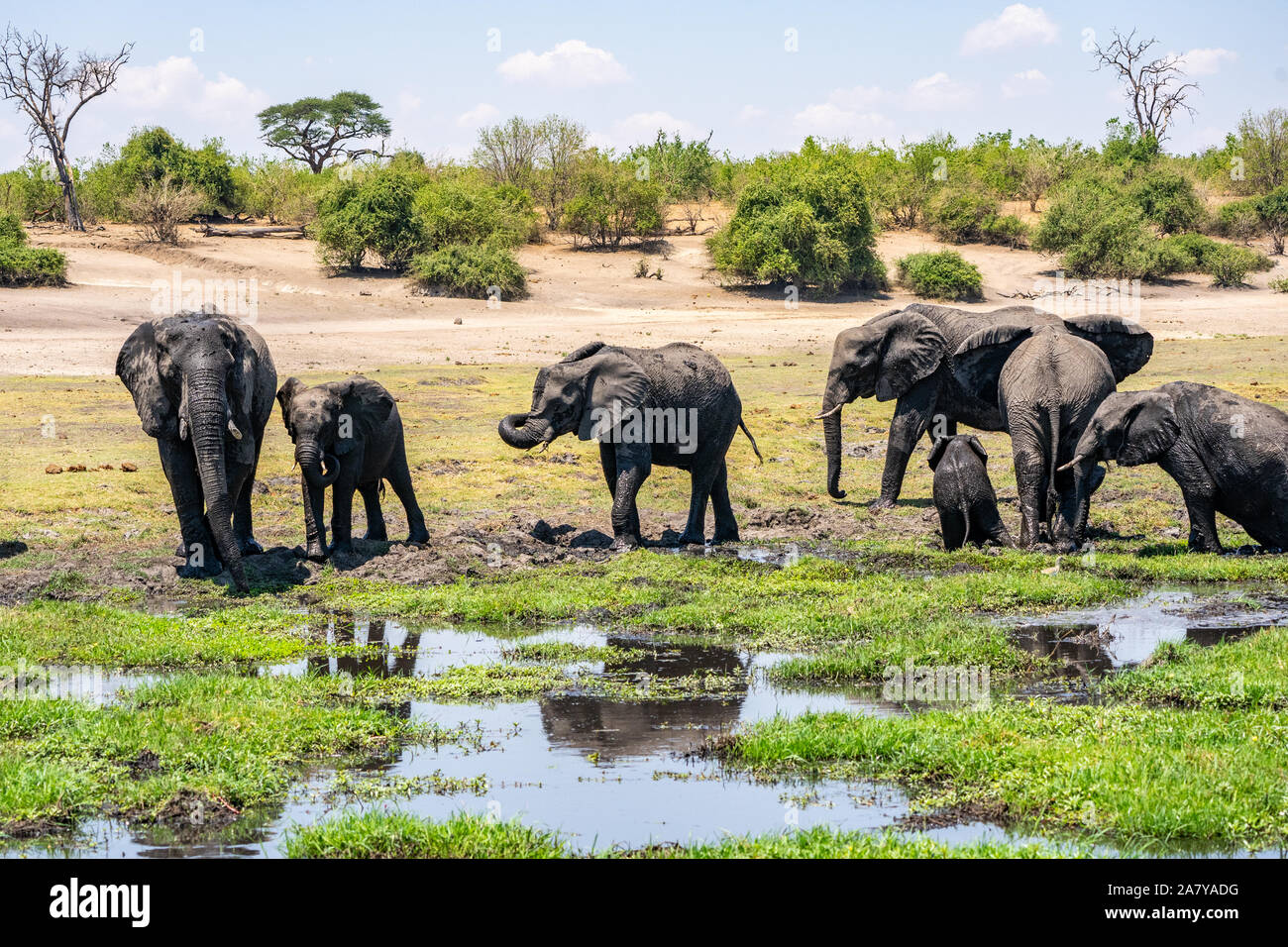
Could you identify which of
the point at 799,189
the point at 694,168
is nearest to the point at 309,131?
the point at 694,168

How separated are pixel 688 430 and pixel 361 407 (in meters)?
3.86

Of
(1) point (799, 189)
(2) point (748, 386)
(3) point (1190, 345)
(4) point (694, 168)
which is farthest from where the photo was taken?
(4) point (694, 168)

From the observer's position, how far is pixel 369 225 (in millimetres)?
48344

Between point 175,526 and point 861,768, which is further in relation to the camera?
point 175,526

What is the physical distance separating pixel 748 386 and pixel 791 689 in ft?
65.5

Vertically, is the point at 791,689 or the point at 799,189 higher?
the point at 799,189

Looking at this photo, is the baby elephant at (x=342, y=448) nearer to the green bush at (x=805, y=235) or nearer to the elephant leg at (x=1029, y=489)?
the elephant leg at (x=1029, y=489)

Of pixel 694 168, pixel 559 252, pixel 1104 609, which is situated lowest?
pixel 1104 609

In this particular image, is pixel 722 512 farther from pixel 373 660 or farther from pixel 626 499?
pixel 373 660

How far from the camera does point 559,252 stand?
182 ft

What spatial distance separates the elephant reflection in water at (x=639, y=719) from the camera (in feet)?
30.4

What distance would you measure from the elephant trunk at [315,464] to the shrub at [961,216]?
148ft

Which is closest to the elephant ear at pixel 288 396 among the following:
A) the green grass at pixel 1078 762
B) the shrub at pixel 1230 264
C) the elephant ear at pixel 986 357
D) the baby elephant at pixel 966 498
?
the baby elephant at pixel 966 498

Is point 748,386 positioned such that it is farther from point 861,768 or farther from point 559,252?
point 559,252
